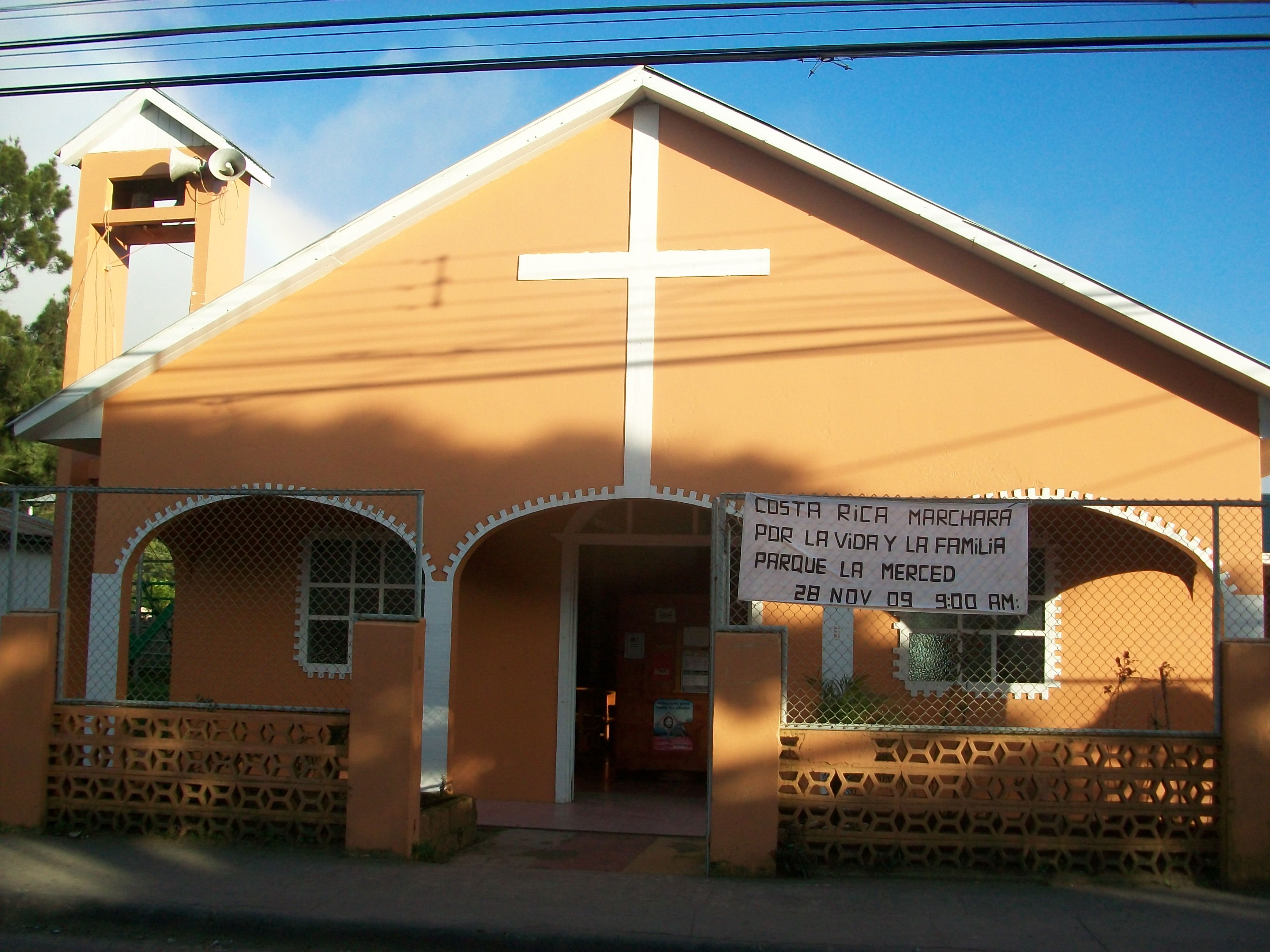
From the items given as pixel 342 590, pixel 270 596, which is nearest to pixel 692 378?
pixel 342 590

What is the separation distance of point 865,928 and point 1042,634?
407 centimetres

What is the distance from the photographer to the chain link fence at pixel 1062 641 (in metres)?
8.56

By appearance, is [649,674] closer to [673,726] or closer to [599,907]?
[673,726]

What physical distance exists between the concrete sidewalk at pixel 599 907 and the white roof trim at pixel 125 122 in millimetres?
8903

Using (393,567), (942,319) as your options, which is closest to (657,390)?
(942,319)

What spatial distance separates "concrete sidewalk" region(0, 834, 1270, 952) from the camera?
6.05 meters

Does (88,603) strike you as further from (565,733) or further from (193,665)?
(565,733)

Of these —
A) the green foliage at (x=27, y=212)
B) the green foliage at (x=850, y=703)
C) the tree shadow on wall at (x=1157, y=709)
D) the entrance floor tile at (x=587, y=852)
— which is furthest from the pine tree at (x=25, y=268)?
the tree shadow on wall at (x=1157, y=709)

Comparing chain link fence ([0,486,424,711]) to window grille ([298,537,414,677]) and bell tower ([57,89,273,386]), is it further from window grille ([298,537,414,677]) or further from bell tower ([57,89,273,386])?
bell tower ([57,89,273,386])

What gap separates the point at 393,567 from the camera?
1074cm

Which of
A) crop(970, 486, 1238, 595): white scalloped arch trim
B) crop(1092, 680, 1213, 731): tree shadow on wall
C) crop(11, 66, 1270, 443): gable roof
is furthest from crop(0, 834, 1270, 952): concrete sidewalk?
crop(11, 66, 1270, 443): gable roof

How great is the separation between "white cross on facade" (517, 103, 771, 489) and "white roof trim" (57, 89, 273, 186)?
5.81m

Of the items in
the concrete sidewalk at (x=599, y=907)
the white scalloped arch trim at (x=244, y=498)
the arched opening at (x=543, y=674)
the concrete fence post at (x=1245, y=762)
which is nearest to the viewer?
the concrete sidewalk at (x=599, y=907)

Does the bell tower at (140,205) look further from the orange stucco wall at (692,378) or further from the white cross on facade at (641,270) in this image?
the white cross on facade at (641,270)
